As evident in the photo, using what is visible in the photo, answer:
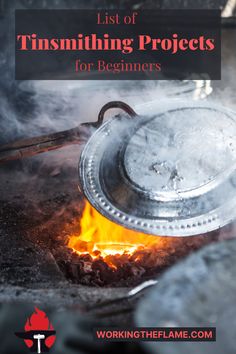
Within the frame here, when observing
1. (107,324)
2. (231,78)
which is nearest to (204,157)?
(107,324)

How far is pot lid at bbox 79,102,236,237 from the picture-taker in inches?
90.0

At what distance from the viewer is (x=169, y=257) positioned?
264cm

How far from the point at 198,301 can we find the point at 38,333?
622 mm

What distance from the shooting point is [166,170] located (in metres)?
2.44

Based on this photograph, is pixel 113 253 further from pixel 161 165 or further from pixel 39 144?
pixel 39 144

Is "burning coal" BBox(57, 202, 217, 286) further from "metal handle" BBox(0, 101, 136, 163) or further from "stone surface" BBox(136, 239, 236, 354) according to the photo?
"stone surface" BBox(136, 239, 236, 354)

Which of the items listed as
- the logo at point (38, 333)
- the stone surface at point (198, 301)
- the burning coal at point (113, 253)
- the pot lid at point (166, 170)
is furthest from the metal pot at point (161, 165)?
the logo at point (38, 333)

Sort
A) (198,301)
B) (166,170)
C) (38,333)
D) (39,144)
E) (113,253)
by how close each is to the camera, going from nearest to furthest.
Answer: (198,301) → (38,333) → (166,170) → (39,144) → (113,253)

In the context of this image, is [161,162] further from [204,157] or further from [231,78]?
[231,78]

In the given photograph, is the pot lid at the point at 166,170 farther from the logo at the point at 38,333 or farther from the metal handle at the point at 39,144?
the logo at the point at 38,333

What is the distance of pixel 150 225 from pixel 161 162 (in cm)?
40

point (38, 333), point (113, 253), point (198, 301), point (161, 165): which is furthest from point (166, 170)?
point (38, 333)

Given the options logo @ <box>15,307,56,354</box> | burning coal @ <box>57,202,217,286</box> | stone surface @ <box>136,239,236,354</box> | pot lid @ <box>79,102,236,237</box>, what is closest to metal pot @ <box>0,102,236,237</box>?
pot lid @ <box>79,102,236,237</box>

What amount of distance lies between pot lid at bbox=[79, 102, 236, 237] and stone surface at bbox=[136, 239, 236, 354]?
21.2 inches
